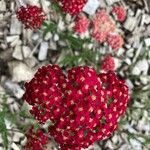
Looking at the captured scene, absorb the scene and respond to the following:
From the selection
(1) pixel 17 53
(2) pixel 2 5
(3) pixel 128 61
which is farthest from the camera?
(3) pixel 128 61

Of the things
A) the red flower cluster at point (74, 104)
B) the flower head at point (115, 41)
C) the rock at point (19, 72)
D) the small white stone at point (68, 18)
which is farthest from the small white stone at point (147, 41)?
the red flower cluster at point (74, 104)

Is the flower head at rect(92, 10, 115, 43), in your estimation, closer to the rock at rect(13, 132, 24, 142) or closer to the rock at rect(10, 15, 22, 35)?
the rock at rect(10, 15, 22, 35)

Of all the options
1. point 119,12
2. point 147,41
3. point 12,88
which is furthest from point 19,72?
point 147,41

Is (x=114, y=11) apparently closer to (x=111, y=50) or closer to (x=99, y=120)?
(x=111, y=50)

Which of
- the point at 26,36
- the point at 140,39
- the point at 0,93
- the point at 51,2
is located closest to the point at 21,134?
the point at 0,93

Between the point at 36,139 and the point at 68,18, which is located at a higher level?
the point at 68,18

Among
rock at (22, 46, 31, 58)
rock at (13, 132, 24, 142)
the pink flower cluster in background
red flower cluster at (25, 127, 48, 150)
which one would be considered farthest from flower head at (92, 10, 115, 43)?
red flower cluster at (25, 127, 48, 150)

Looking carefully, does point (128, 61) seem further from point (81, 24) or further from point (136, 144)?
point (136, 144)
